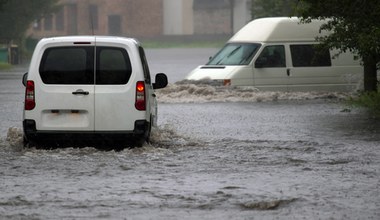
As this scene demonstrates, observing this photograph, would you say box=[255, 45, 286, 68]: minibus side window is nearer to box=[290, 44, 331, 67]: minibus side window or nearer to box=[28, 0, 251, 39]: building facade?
box=[290, 44, 331, 67]: minibus side window

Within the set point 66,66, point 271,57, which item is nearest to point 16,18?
point 271,57

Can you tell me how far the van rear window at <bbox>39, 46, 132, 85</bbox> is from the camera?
1597 cm

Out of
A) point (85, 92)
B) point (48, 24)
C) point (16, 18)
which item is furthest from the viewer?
point (48, 24)

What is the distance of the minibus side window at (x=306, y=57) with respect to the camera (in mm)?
29594

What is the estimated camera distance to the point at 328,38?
24.6 m

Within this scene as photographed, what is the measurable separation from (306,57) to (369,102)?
4.92 meters

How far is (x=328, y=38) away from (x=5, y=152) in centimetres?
1018

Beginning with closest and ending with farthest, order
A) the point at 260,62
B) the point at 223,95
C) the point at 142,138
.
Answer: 1. the point at 142,138
2. the point at 260,62
3. the point at 223,95

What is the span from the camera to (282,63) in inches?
1156

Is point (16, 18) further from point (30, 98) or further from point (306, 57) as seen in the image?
point (30, 98)

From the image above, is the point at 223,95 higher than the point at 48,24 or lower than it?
lower

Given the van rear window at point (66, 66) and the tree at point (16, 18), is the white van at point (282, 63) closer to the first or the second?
the van rear window at point (66, 66)

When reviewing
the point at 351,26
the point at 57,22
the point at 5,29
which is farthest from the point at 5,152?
the point at 57,22

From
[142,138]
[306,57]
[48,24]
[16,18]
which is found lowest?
[142,138]
